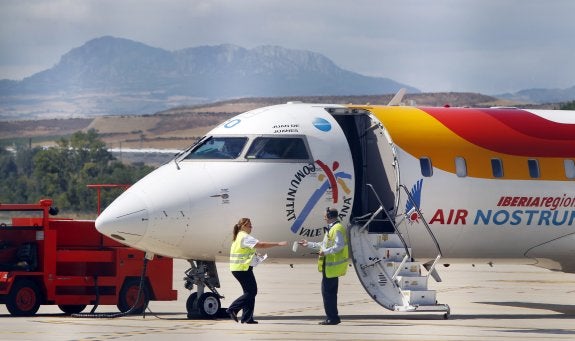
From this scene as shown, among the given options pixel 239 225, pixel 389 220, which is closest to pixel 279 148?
pixel 239 225

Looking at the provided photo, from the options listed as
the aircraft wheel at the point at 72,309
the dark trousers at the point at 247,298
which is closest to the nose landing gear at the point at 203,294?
the dark trousers at the point at 247,298

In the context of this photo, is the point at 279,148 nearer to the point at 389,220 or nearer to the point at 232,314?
the point at 389,220

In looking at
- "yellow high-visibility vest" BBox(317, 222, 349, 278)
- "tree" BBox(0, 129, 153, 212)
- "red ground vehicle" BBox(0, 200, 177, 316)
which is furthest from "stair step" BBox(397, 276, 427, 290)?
"tree" BBox(0, 129, 153, 212)

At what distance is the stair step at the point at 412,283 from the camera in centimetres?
2800

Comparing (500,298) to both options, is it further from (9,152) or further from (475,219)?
(9,152)

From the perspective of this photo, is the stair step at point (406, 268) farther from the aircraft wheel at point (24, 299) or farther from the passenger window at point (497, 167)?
the aircraft wheel at point (24, 299)

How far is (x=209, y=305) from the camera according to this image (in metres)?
28.1

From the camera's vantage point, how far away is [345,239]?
1076 inches

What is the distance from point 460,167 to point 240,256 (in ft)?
19.4

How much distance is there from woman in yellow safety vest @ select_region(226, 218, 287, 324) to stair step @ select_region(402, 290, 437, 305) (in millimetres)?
3103

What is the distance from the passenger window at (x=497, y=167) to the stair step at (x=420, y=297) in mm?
3879

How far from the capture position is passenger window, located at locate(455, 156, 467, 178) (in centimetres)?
3005

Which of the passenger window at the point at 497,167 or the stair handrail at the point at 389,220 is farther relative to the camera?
the passenger window at the point at 497,167

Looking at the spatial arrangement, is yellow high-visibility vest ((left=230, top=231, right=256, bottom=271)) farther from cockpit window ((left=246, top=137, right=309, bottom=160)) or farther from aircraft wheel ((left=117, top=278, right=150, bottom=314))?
aircraft wheel ((left=117, top=278, right=150, bottom=314))
